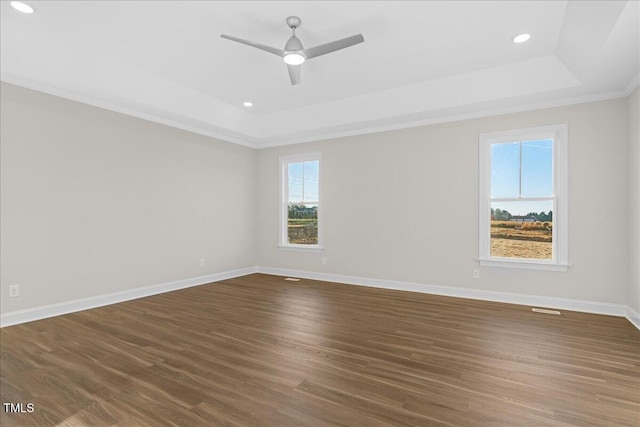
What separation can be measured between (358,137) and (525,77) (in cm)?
250

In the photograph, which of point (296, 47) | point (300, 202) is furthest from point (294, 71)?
point (300, 202)

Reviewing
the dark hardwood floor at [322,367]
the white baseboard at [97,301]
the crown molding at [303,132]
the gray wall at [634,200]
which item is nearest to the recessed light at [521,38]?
the crown molding at [303,132]

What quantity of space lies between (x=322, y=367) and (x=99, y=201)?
363 centimetres

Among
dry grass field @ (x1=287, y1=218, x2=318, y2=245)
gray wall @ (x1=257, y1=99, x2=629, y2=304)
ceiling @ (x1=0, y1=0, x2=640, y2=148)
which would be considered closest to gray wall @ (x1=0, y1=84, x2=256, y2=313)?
ceiling @ (x1=0, y1=0, x2=640, y2=148)

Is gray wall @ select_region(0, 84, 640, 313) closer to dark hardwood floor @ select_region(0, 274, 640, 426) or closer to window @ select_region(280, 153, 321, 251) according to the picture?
window @ select_region(280, 153, 321, 251)

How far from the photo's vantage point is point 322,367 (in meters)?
2.48

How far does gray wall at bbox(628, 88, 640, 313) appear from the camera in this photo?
3492 millimetres

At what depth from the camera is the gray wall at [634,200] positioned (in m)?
3.49

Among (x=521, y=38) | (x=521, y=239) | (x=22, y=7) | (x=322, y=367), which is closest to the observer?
(x=322, y=367)

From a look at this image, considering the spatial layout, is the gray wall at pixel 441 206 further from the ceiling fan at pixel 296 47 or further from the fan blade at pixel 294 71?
the ceiling fan at pixel 296 47

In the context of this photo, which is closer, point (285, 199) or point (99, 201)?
point (99, 201)

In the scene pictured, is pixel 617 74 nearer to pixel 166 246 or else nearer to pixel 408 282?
pixel 408 282

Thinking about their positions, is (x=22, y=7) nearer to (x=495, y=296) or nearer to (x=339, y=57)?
(x=339, y=57)

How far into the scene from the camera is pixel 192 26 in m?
→ 3.19
